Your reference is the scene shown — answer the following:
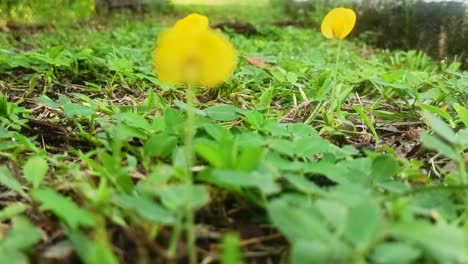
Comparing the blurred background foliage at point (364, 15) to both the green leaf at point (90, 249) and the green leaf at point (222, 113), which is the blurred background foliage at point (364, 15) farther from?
the green leaf at point (90, 249)

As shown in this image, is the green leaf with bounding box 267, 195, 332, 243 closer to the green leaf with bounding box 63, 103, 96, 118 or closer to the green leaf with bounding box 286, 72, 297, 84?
the green leaf with bounding box 63, 103, 96, 118

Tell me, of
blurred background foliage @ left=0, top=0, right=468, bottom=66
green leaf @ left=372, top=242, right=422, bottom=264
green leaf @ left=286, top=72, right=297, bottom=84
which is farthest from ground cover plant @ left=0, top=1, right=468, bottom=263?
blurred background foliage @ left=0, top=0, right=468, bottom=66

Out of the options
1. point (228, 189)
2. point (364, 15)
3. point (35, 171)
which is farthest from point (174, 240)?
point (364, 15)

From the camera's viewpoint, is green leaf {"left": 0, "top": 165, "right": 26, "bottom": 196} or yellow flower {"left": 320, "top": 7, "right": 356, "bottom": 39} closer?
green leaf {"left": 0, "top": 165, "right": 26, "bottom": 196}

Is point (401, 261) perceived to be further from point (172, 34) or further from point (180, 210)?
point (172, 34)

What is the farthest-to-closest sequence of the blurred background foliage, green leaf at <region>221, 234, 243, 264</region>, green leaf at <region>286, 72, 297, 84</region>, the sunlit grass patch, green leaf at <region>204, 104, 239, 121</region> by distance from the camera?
the sunlit grass patch < the blurred background foliage < green leaf at <region>286, 72, 297, 84</region> < green leaf at <region>204, 104, 239, 121</region> < green leaf at <region>221, 234, 243, 264</region>

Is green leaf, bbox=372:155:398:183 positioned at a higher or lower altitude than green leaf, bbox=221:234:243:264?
lower

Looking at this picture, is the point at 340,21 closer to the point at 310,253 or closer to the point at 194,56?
the point at 194,56

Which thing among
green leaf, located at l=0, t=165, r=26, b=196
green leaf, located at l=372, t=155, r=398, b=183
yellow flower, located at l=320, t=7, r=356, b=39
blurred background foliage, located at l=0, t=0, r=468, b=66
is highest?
yellow flower, located at l=320, t=7, r=356, b=39
